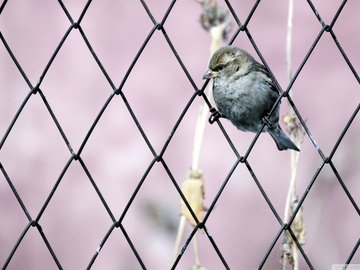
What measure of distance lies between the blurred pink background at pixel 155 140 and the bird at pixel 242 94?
3.41ft

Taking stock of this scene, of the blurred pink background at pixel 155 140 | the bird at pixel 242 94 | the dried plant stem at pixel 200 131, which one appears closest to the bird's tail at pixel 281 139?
the bird at pixel 242 94

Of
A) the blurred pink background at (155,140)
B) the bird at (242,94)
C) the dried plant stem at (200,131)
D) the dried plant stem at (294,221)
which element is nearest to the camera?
the dried plant stem at (294,221)

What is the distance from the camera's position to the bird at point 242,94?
9.25 ft

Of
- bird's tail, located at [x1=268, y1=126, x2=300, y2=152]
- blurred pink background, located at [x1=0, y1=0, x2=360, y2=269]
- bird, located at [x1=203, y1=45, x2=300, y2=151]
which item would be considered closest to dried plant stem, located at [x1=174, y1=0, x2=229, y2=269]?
bird, located at [x1=203, y1=45, x2=300, y2=151]

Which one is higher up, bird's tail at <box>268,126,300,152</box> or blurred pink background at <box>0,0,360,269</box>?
blurred pink background at <box>0,0,360,269</box>

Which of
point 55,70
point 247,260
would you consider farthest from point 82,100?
point 247,260

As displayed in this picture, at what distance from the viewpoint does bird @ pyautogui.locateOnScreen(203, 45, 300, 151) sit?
2.82 m

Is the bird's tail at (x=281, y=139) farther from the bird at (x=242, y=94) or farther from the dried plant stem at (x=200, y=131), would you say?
the dried plant stem at (x=200, y=131)

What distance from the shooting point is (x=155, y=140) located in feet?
13.2

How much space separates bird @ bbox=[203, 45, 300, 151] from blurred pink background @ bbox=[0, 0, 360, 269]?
3.41ft

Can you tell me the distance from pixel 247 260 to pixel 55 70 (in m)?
0.97

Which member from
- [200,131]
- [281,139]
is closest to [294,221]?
[200,131]

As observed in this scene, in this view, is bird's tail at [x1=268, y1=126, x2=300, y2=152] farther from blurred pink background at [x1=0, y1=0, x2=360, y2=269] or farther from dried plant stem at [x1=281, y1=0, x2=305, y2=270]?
blurred pink background at [x1=0, y1=0, x2=360, y2=269]

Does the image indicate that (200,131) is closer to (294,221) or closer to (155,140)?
(294,221)
